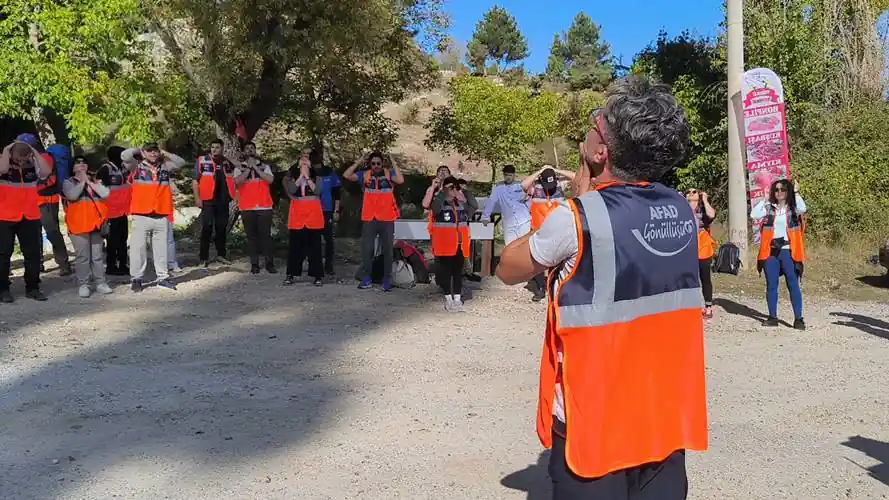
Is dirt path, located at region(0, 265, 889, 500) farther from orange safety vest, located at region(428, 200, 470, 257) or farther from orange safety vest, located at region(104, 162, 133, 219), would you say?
orange safety vest, located at region(104, 162, 133, 219)

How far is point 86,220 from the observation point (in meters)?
10.4

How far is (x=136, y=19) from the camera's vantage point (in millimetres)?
13219

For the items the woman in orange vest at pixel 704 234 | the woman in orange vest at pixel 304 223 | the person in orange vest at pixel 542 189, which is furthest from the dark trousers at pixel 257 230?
the woman in orange vest at pixel 704 234

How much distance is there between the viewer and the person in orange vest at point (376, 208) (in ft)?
38.1

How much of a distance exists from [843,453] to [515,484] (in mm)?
2385

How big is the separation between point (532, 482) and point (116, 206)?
341 inches

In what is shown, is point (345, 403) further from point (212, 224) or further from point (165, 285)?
point (212, 224)

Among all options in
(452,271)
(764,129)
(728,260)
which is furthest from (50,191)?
(764,129)

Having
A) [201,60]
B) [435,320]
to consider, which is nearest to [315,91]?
[201,60]

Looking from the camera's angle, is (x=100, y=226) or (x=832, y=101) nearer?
(x=100, y=226)

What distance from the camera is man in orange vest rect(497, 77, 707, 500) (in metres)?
2.52

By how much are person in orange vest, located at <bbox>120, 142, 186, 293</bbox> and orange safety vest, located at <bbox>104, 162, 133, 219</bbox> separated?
1.84 feet

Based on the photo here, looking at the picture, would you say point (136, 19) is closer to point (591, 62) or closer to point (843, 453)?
point (843, 453)

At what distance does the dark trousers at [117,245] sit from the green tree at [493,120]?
1696cm
